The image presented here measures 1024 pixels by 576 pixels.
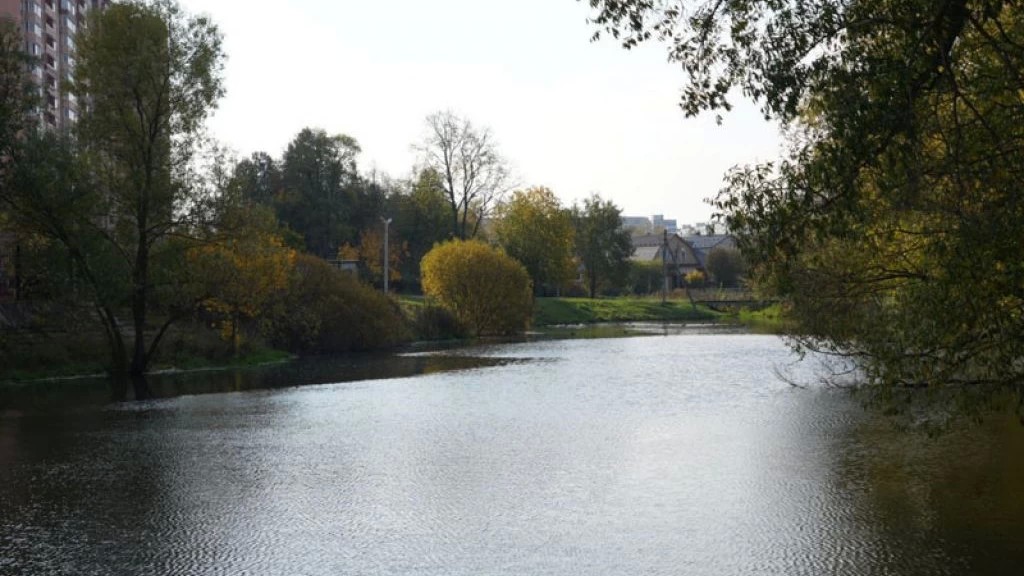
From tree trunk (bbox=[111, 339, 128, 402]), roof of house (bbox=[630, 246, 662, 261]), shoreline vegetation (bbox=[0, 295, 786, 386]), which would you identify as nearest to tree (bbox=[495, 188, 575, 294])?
shoreline vegetation (bbox=[0, 295, 786, 386])

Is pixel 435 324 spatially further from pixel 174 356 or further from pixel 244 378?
pixel 244 378

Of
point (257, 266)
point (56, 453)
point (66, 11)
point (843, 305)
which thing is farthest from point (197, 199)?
point (66, 11)

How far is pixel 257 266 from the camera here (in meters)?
42.4

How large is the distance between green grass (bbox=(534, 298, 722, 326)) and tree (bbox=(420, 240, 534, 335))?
16.1m

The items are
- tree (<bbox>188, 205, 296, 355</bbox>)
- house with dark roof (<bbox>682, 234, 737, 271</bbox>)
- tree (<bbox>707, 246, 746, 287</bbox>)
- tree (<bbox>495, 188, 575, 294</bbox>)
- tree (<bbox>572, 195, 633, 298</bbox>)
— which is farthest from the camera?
house with dark roof (<bbox>682, 234, 737, 271</bbox>)

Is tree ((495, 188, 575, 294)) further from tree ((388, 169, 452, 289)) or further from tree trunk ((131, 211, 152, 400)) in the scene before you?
tree trunk ((131, 211, 152, 400))

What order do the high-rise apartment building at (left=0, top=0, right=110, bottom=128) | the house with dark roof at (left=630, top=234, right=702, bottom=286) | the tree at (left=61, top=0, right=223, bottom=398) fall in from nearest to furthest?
the tree at (left=61, top=0, right=223, bottom=398) → the high-rise apartment building at (left=0, top=0, right=110, bottom=128) → the house with dark roof at (left=630, top=234, right=702, bottom=286)

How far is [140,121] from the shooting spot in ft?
119

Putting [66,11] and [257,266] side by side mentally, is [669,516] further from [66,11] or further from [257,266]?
[66,11]

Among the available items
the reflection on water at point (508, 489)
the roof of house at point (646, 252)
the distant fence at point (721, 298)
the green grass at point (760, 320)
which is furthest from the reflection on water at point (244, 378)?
the roof of house at point (646, 252)

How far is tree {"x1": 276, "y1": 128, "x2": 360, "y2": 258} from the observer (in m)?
86.2

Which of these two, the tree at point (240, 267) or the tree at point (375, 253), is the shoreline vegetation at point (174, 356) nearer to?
the tree at point (240, 267)

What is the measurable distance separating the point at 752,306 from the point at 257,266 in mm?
57487

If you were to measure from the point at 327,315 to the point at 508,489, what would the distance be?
36.9m
